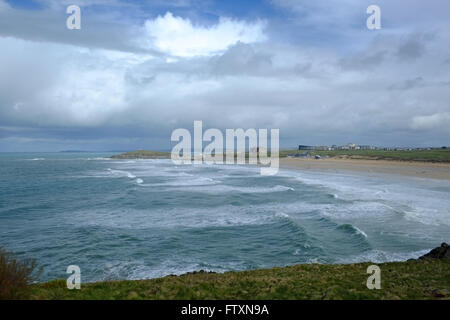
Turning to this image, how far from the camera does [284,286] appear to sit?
10258 millimetres

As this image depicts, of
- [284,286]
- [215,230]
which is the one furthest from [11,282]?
[215,230]

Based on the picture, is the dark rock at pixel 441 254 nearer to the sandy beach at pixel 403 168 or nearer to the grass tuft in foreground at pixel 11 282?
the grass tuft in foreground at pixel 11 282

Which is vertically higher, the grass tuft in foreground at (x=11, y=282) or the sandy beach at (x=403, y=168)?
the grass tuft in foreground at (x=11, y=282)

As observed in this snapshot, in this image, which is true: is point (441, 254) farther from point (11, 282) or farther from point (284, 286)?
point (11, 282)

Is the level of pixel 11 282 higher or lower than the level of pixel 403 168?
higher

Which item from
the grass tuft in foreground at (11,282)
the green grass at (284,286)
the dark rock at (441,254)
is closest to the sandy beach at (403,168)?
the dark rock at (441,254)

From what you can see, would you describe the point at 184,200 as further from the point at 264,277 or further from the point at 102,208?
the point at 264,277

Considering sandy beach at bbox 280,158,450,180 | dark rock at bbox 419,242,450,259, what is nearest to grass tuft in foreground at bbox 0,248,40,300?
dark rock at bbox 419,242,450,259

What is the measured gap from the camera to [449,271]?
11578 millimetres

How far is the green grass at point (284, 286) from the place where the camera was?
9.22 m

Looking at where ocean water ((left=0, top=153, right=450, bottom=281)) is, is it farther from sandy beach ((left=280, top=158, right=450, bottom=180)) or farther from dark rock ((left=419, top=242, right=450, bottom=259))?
sandy beach ((left=280, top=158, right=450, bottom=180))

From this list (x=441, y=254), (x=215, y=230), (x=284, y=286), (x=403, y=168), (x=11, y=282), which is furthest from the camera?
(x=403, y=168)

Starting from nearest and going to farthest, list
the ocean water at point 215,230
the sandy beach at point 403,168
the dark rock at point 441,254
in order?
the dark rock at point 441,254
the ocean water at point 215,230
the sandy beach at point 403,168

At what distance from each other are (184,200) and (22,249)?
1911 centimetres
